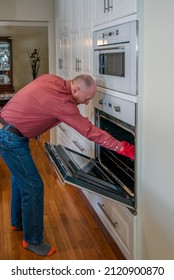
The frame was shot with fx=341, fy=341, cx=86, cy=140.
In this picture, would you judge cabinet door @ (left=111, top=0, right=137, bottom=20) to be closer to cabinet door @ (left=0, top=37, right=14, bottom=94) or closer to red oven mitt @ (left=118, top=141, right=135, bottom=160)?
red oven mitt @ (left=118, top=141, right=135, bottom=160)

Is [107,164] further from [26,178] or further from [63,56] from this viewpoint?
[63,56]

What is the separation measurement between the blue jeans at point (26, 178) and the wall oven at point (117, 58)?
738 mm

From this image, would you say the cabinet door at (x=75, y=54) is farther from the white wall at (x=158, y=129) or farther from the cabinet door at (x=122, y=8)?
the white wall at (x=158, y=129)

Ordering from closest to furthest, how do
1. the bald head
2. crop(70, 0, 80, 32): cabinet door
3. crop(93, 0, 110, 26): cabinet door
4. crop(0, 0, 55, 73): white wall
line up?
1. the bald head
2. crop(93, 0, 110, 26): cabinet door
3. crop(70, 0, 80, 32): cabinet door
4. crop(0, 0, 55, 73): white wall

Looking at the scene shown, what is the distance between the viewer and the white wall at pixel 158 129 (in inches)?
61.9

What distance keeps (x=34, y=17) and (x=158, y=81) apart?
3362 mm

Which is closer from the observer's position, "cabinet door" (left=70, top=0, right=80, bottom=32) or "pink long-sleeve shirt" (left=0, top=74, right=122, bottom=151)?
"pink long-sleeve shirt" (left=0, top=74, right=122, bottom=151)

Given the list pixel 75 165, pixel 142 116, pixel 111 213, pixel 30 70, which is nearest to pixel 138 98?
pixel 142 116

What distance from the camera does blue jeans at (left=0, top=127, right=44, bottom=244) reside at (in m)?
2.35

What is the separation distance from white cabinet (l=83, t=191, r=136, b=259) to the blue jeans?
486 millimetres

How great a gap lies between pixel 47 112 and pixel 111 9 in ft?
2.57

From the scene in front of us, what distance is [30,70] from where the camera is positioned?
8156 mm

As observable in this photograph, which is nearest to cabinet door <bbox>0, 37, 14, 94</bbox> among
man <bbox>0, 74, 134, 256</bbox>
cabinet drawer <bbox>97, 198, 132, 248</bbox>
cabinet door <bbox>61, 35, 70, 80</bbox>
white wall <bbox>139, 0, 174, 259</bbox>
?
cabinet door <bbox>61, 35, 70, 80</bbox>

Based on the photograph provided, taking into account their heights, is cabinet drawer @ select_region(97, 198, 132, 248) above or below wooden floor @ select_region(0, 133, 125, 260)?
above
